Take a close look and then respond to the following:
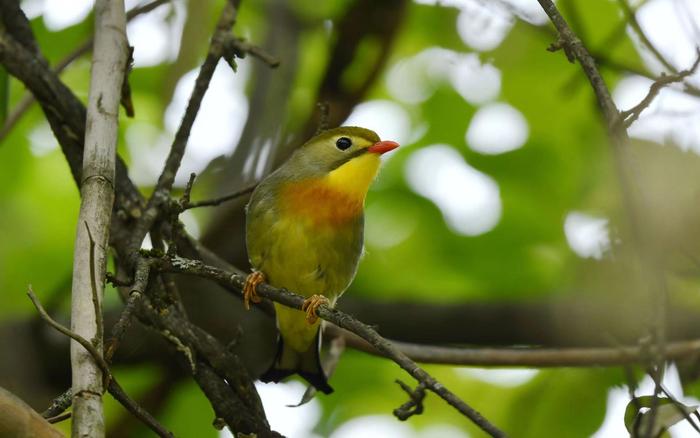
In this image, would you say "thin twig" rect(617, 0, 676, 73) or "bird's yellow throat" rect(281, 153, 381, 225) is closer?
"thin twig" rect(617, 0, 676, 73)

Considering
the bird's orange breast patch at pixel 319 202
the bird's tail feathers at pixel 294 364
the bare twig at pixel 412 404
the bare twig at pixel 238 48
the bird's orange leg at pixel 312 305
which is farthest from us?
the bird's tail feathers at pixel 294 364

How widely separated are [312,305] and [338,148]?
1.39 m

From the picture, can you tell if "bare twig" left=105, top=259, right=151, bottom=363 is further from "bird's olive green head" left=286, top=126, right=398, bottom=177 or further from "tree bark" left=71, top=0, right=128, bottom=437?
"bird's olive green head" left=286, top=126, right=398, bottom=177

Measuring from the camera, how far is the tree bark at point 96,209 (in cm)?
222

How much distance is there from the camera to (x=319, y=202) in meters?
4.21

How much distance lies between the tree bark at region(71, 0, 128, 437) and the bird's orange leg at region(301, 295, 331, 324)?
1.99 ft

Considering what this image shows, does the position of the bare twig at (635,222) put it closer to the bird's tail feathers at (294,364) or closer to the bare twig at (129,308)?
the bare twig at (129,308)

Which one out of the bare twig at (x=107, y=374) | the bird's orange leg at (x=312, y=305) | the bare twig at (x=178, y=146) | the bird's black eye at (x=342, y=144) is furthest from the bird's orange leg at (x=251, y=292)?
the bare twig at (x=107, y=374)

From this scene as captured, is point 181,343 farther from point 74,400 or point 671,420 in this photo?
point 671,420

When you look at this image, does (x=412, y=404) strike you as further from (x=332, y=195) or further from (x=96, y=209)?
(x=332, y=195)

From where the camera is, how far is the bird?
4105mm

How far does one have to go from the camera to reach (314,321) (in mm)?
4117

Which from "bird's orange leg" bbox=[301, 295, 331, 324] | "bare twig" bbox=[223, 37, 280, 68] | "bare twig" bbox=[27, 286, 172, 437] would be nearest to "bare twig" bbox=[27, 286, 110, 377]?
"bare twig" bbox=[27, 286, 172, 437]

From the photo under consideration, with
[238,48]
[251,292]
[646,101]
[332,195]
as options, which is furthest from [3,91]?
[646,101]
